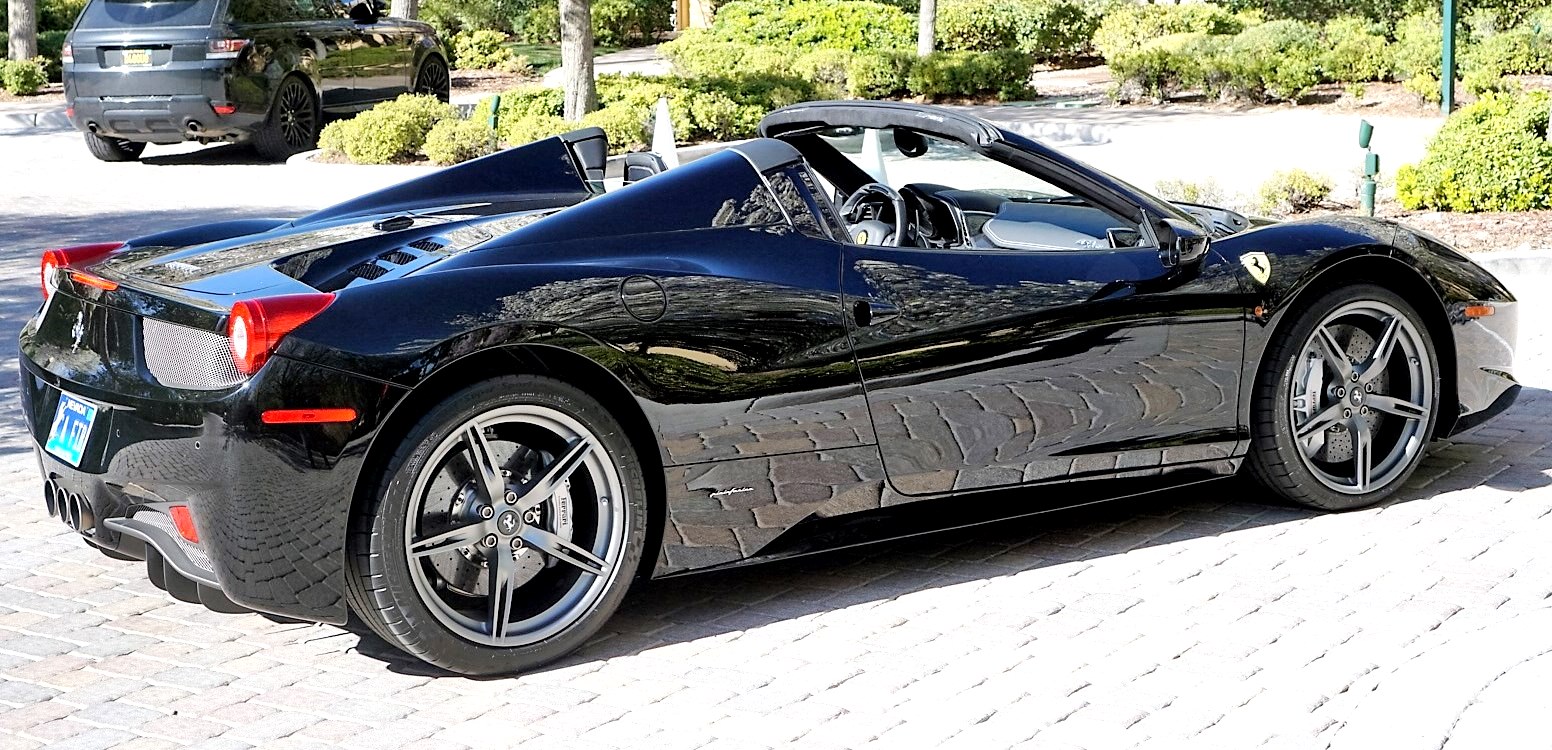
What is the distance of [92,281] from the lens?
4.68 metres

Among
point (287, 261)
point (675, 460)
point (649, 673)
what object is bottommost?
point (649, 673)

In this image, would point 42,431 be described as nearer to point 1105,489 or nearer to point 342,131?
point 1105,489

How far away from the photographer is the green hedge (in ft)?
85.8

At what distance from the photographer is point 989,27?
85.4 feet

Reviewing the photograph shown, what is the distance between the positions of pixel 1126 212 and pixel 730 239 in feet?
4.31

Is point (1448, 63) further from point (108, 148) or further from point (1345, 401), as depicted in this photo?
point (1345, 401)

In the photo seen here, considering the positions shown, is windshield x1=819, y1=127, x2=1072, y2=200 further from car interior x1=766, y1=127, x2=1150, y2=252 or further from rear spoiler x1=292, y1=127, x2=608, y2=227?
rear spoiler x1=292, y1=127, x2=608, y2=227

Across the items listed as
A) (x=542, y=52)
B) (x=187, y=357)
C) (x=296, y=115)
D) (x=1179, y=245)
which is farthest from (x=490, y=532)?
(x=542, y=52)

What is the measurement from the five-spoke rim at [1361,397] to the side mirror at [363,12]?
1398cm

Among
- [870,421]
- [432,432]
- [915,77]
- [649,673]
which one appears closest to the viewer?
[432,432]

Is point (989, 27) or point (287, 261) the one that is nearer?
point (287, 261)

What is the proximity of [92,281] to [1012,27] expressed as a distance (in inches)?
894

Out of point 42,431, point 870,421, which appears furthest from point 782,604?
point 42,431

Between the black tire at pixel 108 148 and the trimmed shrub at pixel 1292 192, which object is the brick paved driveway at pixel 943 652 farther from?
the black tire at pixel 108 148
